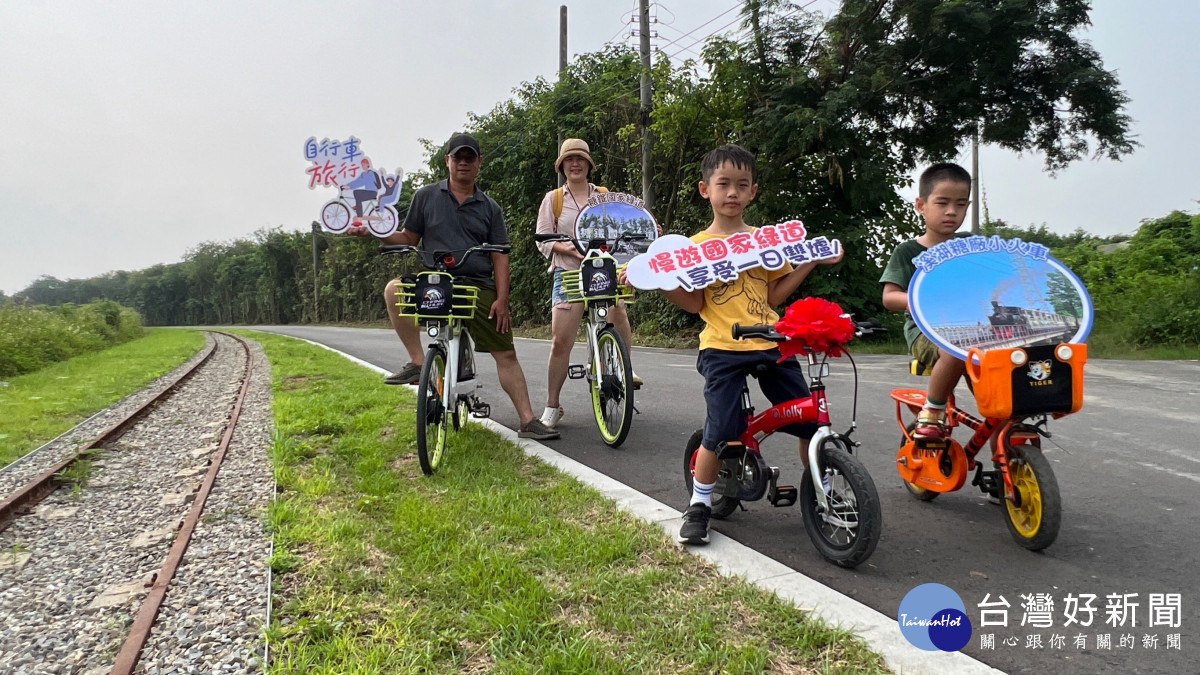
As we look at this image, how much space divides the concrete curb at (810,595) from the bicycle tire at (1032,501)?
79 cm

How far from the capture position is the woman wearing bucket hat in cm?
457

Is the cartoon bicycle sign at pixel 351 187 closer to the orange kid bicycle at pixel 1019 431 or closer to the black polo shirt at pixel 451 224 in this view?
the black polo shirt at pixel 451 224

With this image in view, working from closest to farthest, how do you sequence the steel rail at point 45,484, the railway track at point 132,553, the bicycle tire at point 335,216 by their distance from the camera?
the railway track at point 132,553 < the steel rail at point 45,484 < the bicycle tire at point 335,216

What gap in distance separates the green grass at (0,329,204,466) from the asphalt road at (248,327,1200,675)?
4503 mm

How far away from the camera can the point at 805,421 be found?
98.0 inches

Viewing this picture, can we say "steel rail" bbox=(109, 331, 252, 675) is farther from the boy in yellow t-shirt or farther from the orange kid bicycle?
the orange kid bicycle

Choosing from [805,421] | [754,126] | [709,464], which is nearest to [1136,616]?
[805,421]

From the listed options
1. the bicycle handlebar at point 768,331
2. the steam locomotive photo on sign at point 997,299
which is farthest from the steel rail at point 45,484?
the steam locomotive photo on sign at point 997,299

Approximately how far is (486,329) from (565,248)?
0.75 m

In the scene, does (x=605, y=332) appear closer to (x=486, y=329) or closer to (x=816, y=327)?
(x=486, y=329)

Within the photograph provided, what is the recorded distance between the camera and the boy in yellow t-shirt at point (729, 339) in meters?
2.56

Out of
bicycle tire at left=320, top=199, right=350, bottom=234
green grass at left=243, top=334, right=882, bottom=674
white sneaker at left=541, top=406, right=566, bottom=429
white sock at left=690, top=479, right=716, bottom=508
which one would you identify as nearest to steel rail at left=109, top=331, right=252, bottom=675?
green grass at left=243, top=334, right=882, bottom=674

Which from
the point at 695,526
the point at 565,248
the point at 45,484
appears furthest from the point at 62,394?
the point at 695,526

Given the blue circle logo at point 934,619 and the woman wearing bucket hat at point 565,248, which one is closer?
the blue circle logo at point 934,619
